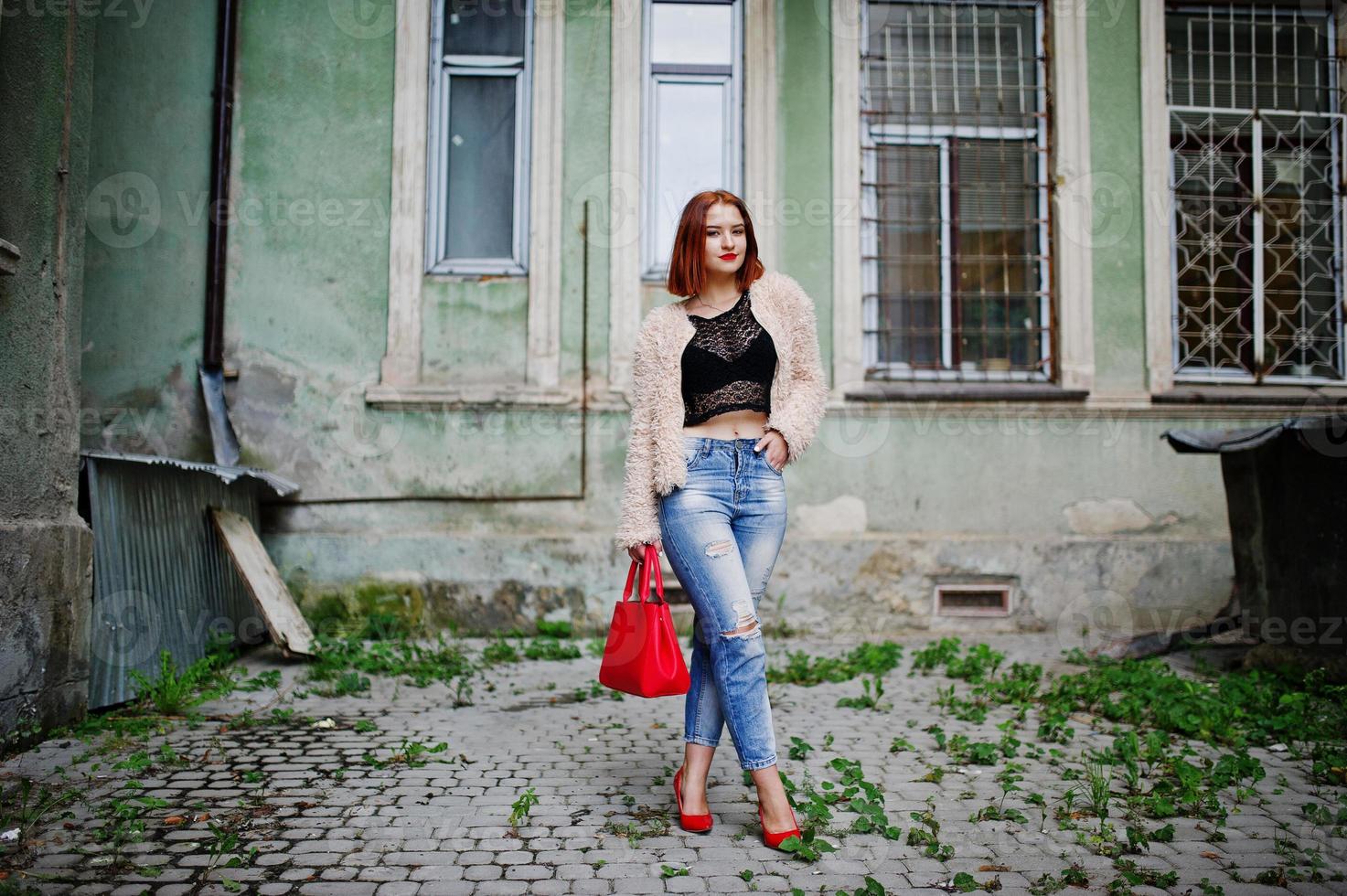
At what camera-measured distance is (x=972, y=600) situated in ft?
21.2

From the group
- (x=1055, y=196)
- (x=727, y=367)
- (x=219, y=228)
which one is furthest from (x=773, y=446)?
(x=219, y=228)

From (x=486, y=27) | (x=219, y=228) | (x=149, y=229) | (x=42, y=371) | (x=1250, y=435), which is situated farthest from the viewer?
(x=486, y=27)

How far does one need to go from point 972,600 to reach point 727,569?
412cm

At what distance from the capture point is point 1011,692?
15.5ft

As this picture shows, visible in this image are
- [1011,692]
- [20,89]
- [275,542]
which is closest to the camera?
[20,89]

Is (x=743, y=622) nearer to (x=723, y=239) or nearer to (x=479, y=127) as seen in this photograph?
(x=723, y=239)

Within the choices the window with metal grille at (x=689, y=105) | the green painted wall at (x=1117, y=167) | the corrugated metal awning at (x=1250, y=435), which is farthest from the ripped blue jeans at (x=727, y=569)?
the green painted wall at (x=1117, y=167)

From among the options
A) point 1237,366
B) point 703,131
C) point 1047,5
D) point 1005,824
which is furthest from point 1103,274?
point 1005,824

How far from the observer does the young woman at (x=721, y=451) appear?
2.86m

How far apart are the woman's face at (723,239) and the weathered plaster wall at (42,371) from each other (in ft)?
9.48

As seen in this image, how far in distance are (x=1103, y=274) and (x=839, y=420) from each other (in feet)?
7.23

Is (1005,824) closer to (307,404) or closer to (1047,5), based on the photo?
(307,404)

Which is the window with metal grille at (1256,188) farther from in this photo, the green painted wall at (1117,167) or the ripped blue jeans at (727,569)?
the ripped blue jeans at (727,569)

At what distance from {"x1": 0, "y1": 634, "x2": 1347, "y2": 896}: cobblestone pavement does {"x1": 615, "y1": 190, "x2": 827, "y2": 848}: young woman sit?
29 centimetres
